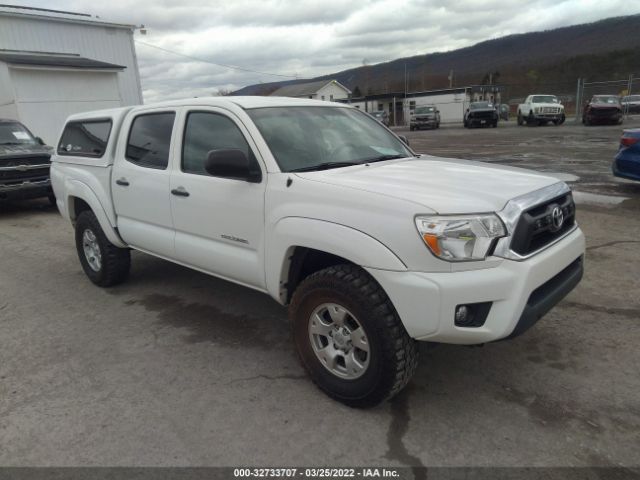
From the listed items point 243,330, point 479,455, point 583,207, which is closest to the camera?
point 479,455

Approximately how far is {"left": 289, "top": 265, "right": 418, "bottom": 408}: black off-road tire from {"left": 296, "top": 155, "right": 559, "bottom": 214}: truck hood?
519 millimetres

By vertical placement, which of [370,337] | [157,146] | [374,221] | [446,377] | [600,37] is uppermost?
[600,37]

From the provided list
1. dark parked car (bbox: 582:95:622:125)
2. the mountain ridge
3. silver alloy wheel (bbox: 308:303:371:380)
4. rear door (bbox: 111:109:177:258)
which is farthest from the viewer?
the mountain ridge

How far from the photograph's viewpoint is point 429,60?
119438mm

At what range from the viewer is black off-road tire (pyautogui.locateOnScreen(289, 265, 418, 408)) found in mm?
2713

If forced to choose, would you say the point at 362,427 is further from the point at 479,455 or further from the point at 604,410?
the point at 604,410

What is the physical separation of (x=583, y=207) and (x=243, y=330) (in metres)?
6.03

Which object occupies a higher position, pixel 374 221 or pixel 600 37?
pixel 600 37

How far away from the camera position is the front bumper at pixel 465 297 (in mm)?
2541

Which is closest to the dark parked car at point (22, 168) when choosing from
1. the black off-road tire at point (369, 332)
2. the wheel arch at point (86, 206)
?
the wheel arch at point (86, 206)

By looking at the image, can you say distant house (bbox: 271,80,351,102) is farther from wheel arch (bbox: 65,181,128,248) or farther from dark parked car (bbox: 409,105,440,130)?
wheel arch (bbox: 65,181,128,248)

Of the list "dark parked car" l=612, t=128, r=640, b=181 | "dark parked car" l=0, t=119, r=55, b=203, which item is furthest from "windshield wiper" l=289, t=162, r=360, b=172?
"dark parked car" l=0, t=119, r=55, b=203

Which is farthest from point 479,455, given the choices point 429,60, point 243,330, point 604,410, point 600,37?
point 429,60

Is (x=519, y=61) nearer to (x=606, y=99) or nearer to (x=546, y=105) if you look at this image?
(x=546, y=105)
